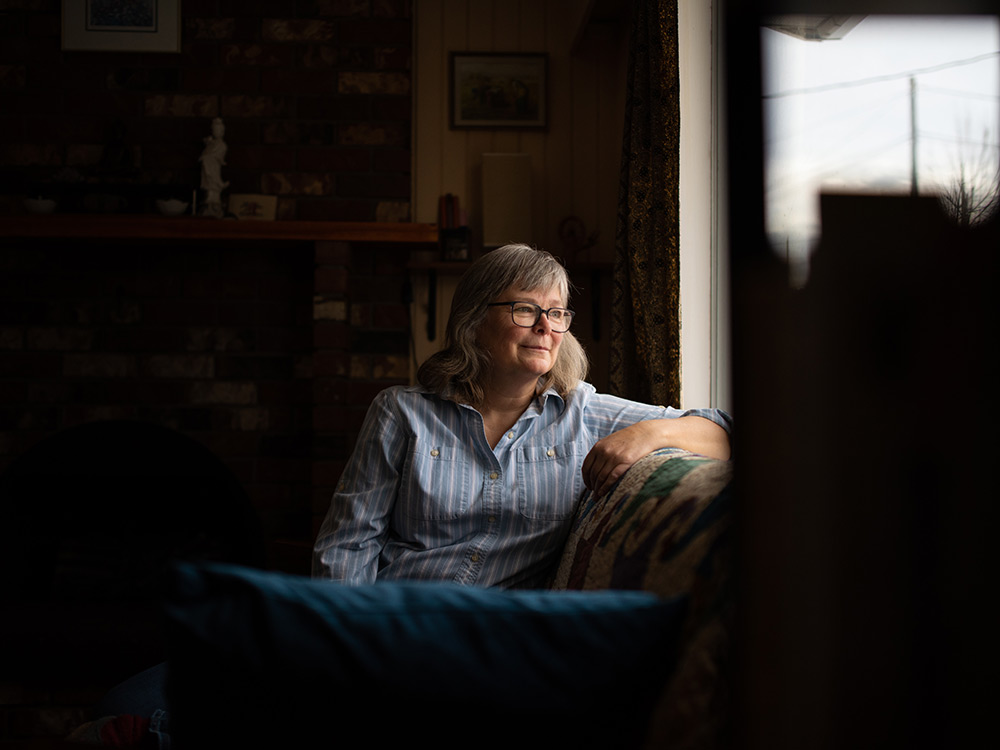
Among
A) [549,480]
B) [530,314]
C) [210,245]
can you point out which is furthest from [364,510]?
[210,245]

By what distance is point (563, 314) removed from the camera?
1638 millimetres

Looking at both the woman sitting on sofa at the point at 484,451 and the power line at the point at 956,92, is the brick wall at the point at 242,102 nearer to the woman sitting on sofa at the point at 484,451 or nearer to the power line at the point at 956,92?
the woman sitting on sofa at the point at 484,451

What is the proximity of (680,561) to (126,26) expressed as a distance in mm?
3014

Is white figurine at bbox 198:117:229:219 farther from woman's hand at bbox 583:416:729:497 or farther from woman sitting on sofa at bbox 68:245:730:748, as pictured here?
woman's hand at bbox 583:416:729:497

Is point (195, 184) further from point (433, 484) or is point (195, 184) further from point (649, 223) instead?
point (433, 484)

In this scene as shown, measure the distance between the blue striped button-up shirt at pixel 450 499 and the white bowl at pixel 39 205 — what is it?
6.29 feet

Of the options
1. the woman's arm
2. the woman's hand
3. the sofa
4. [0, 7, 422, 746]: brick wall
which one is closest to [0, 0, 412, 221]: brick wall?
[0, 7, 422, 746]: brick wall

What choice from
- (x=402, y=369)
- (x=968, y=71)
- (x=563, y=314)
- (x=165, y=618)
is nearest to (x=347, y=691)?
(x=165, y=618)

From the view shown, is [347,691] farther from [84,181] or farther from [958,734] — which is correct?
[84,181]

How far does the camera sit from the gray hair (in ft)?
5.27

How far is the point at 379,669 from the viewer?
59cm

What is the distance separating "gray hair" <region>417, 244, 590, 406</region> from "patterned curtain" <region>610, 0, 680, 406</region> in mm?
488

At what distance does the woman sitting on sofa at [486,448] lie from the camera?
148 cm

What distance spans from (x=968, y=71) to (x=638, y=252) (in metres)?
1.73
